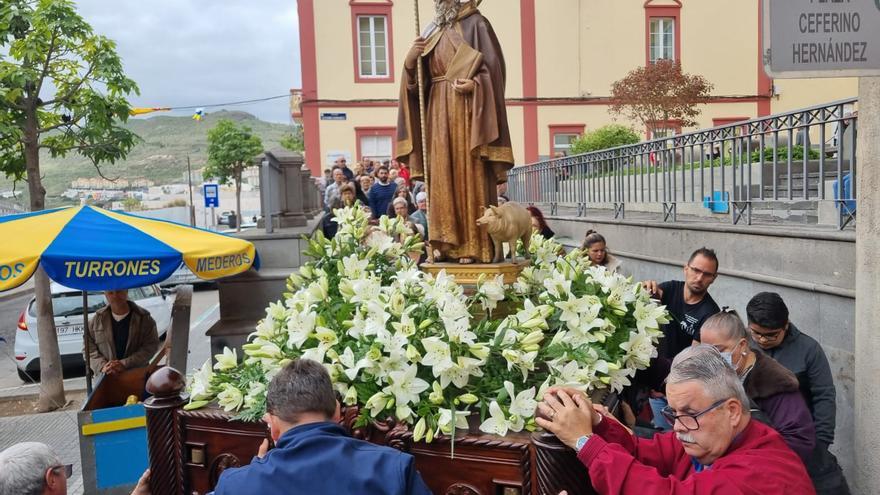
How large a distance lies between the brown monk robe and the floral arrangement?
0.65 meters

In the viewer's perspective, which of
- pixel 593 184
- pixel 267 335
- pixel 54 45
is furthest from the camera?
pixel 593 184

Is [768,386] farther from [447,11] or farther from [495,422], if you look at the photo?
[447,11]

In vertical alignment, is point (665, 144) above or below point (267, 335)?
above

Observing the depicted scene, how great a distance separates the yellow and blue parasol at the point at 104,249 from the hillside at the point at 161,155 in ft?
289

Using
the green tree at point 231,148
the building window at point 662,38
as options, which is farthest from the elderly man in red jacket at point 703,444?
the green tree at point 231,148

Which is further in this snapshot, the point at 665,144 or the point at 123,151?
the point at 123,151

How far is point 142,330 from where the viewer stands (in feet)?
21.4

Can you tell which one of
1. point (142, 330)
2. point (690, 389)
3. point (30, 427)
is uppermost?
point (690, 389)

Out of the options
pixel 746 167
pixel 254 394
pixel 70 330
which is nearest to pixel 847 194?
pixel 746 167

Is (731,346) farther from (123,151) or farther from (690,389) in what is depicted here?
(123,151)

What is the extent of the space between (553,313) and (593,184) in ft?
26.3

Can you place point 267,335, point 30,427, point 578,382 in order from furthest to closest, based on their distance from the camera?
point 30,427 < point 267,335 < point 578,382

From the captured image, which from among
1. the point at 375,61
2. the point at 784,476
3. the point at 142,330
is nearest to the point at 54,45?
the point at 142,330

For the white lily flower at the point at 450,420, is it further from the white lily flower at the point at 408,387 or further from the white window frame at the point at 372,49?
the white window frame at the point at 372,49
